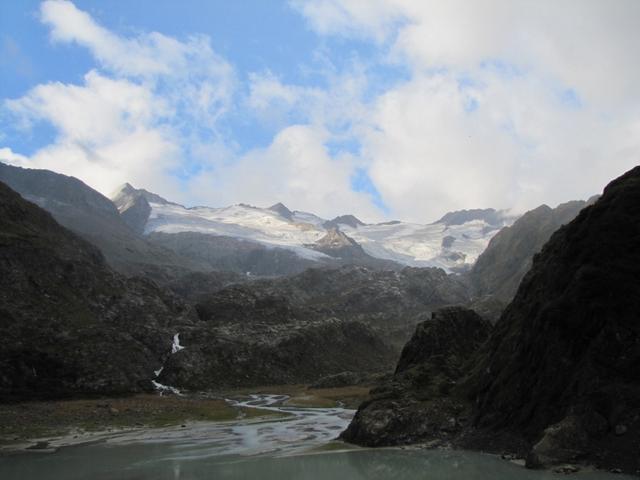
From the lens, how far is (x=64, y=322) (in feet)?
383

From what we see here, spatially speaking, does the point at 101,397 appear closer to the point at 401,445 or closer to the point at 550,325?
the point at 401,445

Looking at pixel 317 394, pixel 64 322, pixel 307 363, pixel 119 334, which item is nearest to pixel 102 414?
pixel 64 322

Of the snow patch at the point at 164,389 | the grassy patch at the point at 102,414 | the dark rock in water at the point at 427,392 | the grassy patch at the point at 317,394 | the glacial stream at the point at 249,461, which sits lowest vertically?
the grassy patch at the point at 317,394

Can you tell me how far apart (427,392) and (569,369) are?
18.5 m

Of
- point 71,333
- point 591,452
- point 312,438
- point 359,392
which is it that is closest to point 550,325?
point 591,452

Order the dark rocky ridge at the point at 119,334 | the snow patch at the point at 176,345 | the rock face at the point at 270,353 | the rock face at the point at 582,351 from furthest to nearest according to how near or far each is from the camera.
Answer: the snow patch at the point at 176,345 < the rock face at the point at 270,353 < the dark rocky ridge at the point at 119,334 < the rock face at the point at 582,351

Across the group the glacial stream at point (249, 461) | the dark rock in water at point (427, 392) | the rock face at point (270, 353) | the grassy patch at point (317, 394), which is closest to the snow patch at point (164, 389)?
the rock face at point (270, 353)

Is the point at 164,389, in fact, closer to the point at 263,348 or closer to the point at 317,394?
the point at 317,394

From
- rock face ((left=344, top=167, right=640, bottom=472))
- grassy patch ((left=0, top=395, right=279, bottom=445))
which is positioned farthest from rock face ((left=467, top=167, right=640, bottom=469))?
grassy patch ((left=0, top=395, right=279, bottom=445))

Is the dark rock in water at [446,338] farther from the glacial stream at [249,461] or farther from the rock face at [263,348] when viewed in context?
the rock face at [263,348]

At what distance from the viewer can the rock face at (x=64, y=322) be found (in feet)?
341

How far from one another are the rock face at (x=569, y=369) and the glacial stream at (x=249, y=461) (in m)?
2.44

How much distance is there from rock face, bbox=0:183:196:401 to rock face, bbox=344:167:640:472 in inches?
2904

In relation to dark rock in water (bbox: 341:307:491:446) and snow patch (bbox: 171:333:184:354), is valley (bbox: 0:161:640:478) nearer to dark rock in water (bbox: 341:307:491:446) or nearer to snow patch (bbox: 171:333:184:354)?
dark rock in water (bbox: 341:307:491:446)
